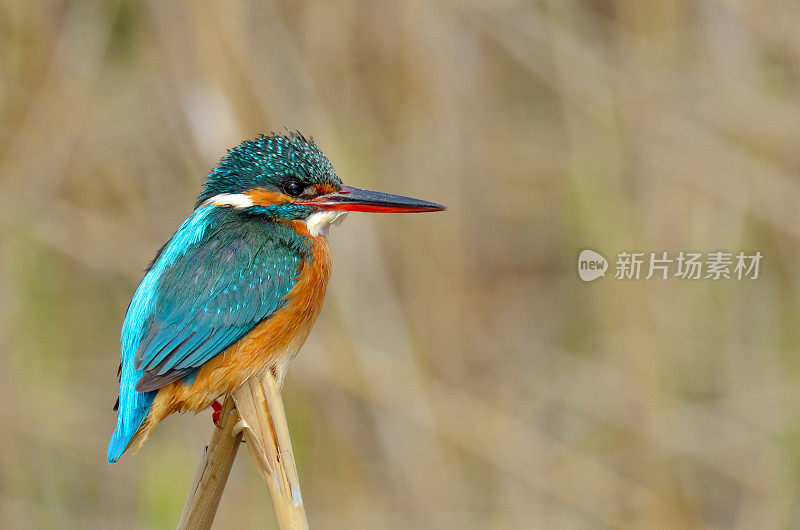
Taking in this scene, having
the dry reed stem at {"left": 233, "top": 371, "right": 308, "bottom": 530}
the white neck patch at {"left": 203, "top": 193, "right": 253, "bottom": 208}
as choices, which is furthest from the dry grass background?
the dry reed stem at {"left": 233, "top": 371, "right": 308, "bottom": 530}

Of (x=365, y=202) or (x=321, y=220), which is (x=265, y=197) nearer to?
(x=321, y=220)

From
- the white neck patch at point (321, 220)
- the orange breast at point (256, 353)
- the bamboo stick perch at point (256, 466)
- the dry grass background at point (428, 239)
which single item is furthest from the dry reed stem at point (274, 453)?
the dry grass background at point (428, 239)

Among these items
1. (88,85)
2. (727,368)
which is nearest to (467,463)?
(727,368)

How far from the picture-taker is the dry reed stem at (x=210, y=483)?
6.01 ft

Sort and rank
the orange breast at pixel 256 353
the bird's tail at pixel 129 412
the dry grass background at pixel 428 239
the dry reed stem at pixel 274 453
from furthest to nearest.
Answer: the dry grass background at pixel 428 239
the orange breast at pixel 256 353
the bird's tail at pixel 129 412
the dry reed stem at pixel 274 453

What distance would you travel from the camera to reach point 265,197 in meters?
2.50

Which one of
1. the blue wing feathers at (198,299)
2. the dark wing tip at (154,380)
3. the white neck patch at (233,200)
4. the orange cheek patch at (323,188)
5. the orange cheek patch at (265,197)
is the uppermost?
the orange cheek patch at (323,188)

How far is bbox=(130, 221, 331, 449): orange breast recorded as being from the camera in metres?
2.27

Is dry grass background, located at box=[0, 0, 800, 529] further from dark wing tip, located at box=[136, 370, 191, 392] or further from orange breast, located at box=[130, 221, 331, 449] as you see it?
dark wing tip, located at box=[136, 370, 191, 392]

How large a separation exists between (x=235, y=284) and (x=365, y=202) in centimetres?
45

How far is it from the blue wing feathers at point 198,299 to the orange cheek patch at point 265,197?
7 cm

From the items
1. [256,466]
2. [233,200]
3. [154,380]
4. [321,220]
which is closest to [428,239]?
[321,220]

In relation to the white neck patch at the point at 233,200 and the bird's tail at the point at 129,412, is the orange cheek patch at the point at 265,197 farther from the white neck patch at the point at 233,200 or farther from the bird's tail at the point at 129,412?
the bird's tail at the point at 129,412

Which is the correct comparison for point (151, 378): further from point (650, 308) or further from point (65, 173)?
point (650, 308)
